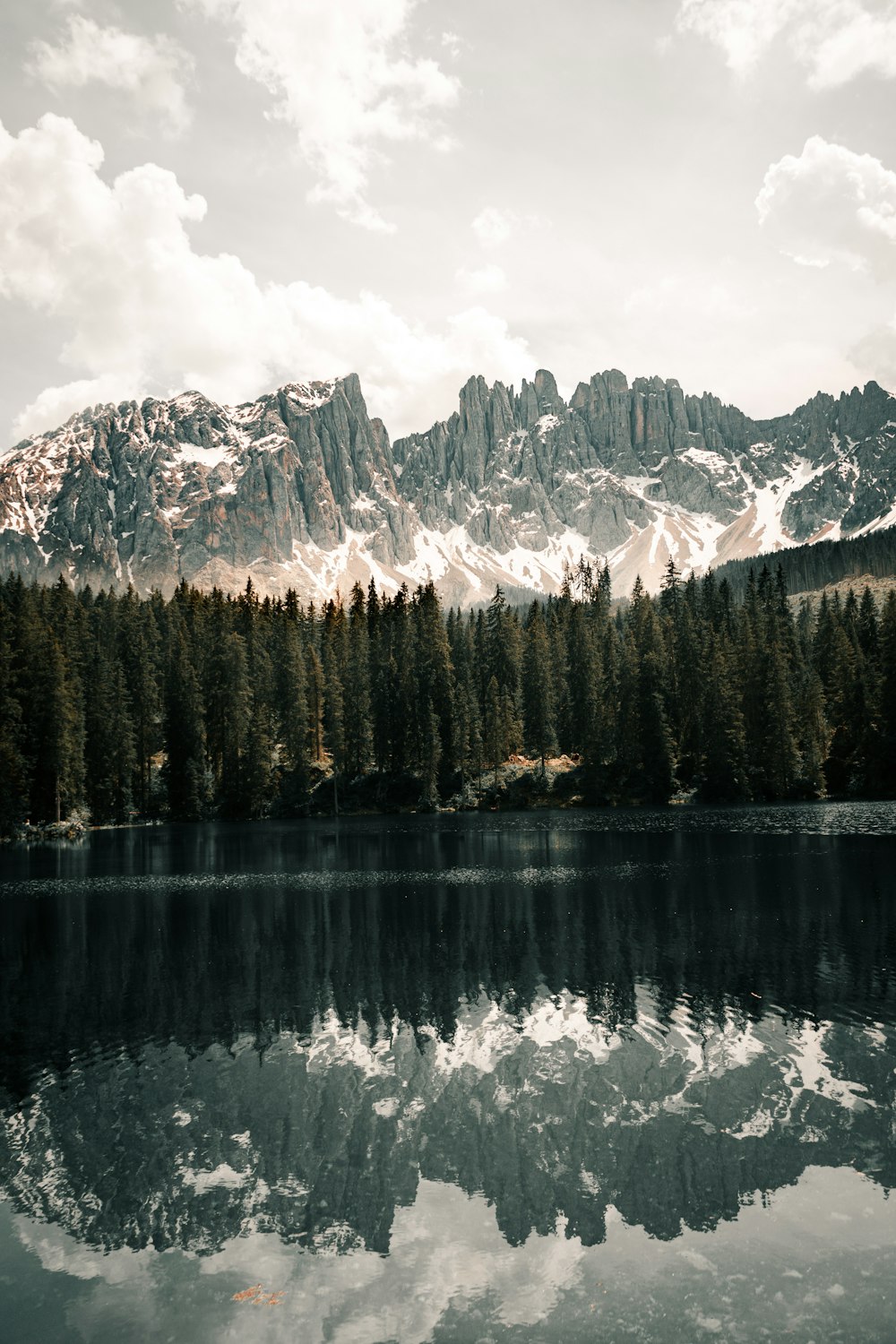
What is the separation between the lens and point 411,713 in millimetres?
120188

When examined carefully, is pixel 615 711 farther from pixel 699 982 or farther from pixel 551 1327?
pixel 551 1327

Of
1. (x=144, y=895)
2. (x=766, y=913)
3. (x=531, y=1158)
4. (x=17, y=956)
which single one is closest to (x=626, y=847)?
(x=766, y=913)

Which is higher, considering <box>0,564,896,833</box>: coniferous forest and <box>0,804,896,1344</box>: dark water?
<box>0,564,896,833</box>: coniferous forest

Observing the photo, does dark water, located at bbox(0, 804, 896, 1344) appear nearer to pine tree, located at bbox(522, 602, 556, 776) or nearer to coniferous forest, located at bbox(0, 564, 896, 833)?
coniferous forest, located at bbox(0, 564, 896, 833)

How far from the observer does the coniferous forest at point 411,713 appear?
10100 centimetres

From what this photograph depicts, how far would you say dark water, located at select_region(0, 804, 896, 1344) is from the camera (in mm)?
11625

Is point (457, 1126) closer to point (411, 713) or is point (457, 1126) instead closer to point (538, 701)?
point (538, 701)

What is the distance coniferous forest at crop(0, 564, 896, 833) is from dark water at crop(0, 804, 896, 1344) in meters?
68.9

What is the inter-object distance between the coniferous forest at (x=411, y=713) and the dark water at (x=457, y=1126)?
226 ft

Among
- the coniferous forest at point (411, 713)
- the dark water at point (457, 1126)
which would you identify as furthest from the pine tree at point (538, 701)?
the dark water at point (457, 1126)

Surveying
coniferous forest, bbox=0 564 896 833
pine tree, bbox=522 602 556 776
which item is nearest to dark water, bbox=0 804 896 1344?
coniferous forest, bbox=0 564 896 833

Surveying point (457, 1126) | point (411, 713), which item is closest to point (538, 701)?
point (411, 713)

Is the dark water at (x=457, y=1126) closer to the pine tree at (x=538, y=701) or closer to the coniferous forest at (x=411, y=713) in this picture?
the coniferous forest at (x=411, y=713)

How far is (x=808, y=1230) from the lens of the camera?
1285 cm
